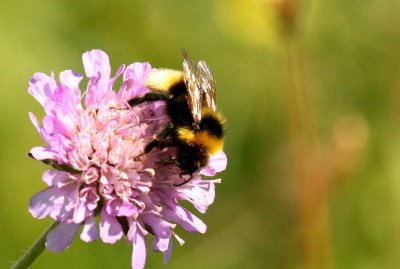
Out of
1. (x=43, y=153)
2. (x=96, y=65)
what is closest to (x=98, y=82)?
(x=96, y=65)

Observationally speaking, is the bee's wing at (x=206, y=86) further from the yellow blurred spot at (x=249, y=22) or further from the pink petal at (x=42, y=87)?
the yellow blurred spot at (x=249, y=22)

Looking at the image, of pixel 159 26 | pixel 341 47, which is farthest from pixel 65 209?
pixel 341 47

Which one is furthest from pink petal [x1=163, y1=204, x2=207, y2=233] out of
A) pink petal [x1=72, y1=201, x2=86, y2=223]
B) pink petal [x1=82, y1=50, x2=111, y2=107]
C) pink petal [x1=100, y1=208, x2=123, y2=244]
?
pink petal [x1=82, y1=50, x2=111, y2=107]

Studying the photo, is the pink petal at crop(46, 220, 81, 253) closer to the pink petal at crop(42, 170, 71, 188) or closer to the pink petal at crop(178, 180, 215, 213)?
the pink petal at crop(42, 170, 71, 188)

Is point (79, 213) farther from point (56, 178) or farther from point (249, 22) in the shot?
point (249, 22)

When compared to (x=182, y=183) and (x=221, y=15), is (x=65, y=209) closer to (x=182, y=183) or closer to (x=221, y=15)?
(x=182, y=183)

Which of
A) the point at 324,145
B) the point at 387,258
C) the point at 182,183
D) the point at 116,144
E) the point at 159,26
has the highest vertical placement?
the point at 116,144
